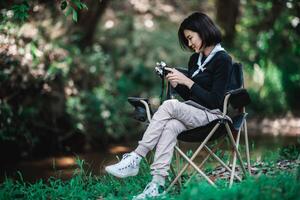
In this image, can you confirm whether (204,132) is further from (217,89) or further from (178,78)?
(178,78)

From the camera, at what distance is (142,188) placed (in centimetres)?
400

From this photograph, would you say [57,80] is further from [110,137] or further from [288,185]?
[288,185]

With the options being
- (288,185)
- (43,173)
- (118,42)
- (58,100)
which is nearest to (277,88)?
(118,42)

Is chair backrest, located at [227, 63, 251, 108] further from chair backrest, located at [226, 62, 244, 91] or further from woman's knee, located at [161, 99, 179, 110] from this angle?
woman's knee, located at [161, 99, 179, 110]

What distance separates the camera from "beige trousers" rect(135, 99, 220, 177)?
3.50 meters

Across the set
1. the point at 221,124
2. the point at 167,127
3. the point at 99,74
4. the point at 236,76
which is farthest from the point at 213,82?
the point at 99,74

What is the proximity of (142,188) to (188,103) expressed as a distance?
2.58ft

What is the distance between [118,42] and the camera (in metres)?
11.0

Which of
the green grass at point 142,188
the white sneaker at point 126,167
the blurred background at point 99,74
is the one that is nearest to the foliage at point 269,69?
the blurred background at point 99,74

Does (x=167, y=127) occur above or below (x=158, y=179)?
above

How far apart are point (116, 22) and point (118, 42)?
60cm

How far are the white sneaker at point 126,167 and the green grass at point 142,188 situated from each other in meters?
0.20

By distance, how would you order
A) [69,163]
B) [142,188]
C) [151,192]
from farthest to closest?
[69,163] → [142,188] → [151,192]

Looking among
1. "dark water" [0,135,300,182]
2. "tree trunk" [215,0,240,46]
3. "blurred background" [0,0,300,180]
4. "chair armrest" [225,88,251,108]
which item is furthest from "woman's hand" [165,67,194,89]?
"tree trunk" [215,0,240,46]
